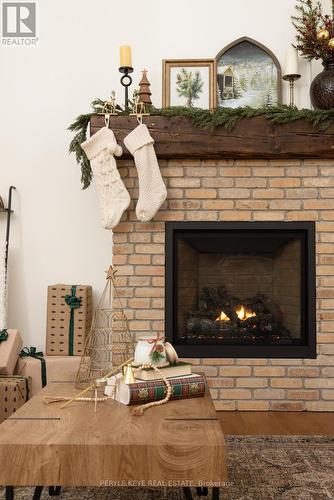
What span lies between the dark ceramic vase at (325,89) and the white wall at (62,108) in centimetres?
75

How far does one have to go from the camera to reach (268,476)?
6.56ft

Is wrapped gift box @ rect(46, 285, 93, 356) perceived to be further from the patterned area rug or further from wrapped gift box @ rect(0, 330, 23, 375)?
the patterned area rug

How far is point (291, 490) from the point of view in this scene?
1874 mm

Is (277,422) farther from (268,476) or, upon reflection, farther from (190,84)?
(190,84)

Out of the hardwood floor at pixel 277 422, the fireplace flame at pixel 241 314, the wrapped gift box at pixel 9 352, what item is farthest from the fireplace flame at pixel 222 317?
the wrapped gift box at pixel 9 352

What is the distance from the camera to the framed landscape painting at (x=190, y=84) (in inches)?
135

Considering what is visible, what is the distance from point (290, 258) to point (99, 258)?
1.17 metres

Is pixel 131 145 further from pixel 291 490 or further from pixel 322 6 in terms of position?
pixel 291 490

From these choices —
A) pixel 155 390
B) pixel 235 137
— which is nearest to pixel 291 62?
pixel 235 137

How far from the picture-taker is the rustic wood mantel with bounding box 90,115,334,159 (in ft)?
9.96

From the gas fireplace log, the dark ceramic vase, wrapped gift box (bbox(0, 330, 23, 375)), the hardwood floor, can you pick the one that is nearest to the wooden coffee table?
the hardwood floor

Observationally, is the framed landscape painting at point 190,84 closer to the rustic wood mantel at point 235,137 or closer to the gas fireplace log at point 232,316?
the rustic wood mantel at point 235,137

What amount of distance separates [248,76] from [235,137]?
0.63 m

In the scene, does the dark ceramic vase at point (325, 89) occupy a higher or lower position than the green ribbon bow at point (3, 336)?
higher
